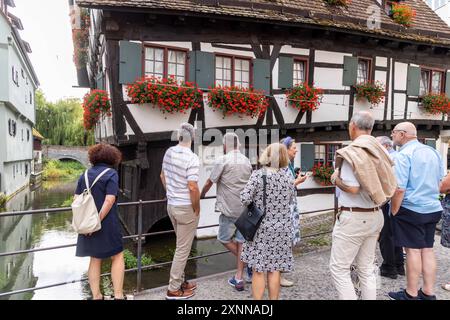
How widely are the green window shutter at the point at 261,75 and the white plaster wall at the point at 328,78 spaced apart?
198cm

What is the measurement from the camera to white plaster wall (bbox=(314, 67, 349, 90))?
1180 centimetres

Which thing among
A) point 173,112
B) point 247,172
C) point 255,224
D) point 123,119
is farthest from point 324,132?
point 255,224

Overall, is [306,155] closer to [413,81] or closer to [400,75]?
[400,75]

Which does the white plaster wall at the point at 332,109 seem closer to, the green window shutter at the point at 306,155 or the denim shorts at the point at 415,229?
the green window shutter at the point at 306,155

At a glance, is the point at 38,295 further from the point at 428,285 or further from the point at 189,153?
the point at 428,285

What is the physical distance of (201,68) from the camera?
9.72 meters

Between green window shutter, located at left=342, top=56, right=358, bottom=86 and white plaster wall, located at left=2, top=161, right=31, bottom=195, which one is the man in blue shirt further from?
white plaster wall, located at left=2, top=161, right=31, bottom=195

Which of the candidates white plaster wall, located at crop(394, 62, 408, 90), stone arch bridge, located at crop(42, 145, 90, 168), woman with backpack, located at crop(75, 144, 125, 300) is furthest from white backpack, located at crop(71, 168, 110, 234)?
stone arch bridge, located at crop(42, 145, 90, 168)

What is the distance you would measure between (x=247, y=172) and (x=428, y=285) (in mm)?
2200

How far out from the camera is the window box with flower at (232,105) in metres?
9.73

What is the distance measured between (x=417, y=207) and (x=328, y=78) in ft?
29.4

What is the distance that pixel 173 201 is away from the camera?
3830mm

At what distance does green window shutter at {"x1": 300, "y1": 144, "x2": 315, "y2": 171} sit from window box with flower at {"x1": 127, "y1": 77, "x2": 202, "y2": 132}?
406 cm

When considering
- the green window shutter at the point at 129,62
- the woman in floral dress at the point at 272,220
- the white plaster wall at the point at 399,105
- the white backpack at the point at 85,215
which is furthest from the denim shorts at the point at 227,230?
the white plaster wall at the point at 399,105
